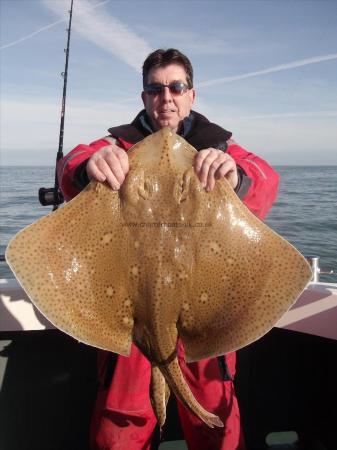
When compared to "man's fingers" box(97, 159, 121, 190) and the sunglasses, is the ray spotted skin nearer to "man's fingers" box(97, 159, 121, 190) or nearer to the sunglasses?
"man's fingers" box(97, 159, 121, 190)

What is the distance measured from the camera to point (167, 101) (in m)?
2.86

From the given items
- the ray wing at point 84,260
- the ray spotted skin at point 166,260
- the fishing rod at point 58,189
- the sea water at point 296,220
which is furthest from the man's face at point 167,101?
the sea water at point 296,220

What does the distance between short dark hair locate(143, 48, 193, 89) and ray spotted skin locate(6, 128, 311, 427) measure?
97 cm

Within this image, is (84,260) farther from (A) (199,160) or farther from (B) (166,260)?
(A) (199,160)

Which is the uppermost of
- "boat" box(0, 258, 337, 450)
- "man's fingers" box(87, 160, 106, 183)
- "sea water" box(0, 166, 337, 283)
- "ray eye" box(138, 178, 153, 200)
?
"man's fingers" box(87, 160, 106, 183)

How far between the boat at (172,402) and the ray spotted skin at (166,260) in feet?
4.80

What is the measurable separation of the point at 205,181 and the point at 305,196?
23200mm

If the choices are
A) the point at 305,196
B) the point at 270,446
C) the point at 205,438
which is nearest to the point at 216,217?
the point at 205,438

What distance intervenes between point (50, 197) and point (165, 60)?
6.13 feet

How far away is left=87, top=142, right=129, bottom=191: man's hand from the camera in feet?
6.70

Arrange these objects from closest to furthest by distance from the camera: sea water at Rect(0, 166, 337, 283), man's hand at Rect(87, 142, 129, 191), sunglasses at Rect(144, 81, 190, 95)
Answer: man's hand at Rect(87, 142, 129, 191), sunglasses at Rect(144, 81, 190, 95), sea water at Rect(0, 166, 337, 283)

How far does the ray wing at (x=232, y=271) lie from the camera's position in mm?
2062

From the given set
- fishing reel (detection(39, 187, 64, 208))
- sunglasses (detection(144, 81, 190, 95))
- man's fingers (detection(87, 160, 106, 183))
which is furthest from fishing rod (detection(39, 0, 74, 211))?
man's fingers (detection(87, 160, 106, 183))

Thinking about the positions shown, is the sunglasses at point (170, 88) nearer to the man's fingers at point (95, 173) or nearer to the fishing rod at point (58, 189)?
the man's fingers at point (95, 173)
